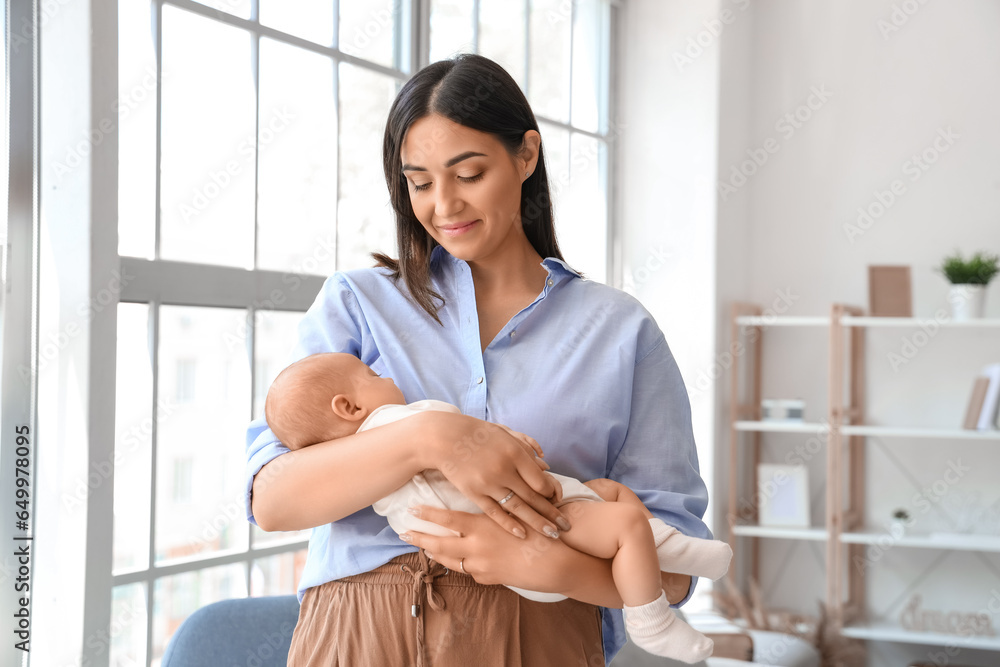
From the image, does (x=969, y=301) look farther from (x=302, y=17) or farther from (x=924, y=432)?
(x=302, y=17)

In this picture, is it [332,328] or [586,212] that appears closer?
[332,328]

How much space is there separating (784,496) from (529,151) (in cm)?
290

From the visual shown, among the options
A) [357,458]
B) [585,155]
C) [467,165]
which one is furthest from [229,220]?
[585,155]

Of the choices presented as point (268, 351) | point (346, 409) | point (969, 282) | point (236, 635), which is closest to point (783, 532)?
point (969, 282)

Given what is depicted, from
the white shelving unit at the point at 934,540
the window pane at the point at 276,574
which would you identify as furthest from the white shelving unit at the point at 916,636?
the window pane at the point at 276,574

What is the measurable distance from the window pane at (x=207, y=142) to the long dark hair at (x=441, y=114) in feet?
2.92

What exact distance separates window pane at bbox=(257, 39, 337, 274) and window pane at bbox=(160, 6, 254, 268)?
0.15 ft

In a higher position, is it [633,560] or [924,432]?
[633,560]

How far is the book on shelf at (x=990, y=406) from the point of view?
343 cm

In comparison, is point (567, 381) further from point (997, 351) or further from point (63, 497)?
point (997, 351)

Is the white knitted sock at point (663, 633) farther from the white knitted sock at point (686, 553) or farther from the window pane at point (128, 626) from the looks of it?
the window pane at point (128, 626)

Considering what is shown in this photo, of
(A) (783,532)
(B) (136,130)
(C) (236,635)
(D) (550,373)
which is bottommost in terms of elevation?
(A) (783,532)

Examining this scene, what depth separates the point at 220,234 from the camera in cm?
210

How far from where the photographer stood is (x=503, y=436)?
101cm
